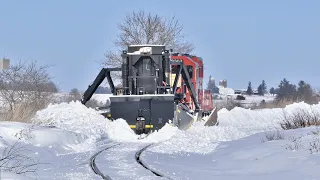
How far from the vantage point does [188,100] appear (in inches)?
1009

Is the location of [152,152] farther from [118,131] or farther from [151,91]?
[151,91]

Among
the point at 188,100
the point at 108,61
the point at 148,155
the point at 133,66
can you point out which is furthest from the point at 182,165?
the point at 108,61

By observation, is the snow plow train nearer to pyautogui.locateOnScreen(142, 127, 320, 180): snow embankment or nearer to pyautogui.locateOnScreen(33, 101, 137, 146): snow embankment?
pyautogui.locateOnScreen(33, 101, 137, 146): snow embankment

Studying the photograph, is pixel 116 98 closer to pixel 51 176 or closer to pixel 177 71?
pixel 177 71

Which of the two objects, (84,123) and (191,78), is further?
(191,78)

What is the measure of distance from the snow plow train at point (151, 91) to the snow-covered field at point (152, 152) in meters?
0.52

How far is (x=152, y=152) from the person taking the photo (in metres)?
14.9

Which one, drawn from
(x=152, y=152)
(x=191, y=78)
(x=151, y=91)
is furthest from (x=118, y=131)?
(x=191, y=78)

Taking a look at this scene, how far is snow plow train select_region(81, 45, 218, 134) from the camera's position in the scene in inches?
779

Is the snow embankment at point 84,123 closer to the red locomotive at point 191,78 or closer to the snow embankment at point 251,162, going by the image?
the red locomotive at point 191,78

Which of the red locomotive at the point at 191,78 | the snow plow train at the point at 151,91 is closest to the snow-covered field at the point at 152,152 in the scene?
the snow plow train at the point at 151,91

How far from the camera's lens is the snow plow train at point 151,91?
19797mm

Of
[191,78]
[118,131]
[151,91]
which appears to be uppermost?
[191,78]

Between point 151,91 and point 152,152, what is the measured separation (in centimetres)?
666
